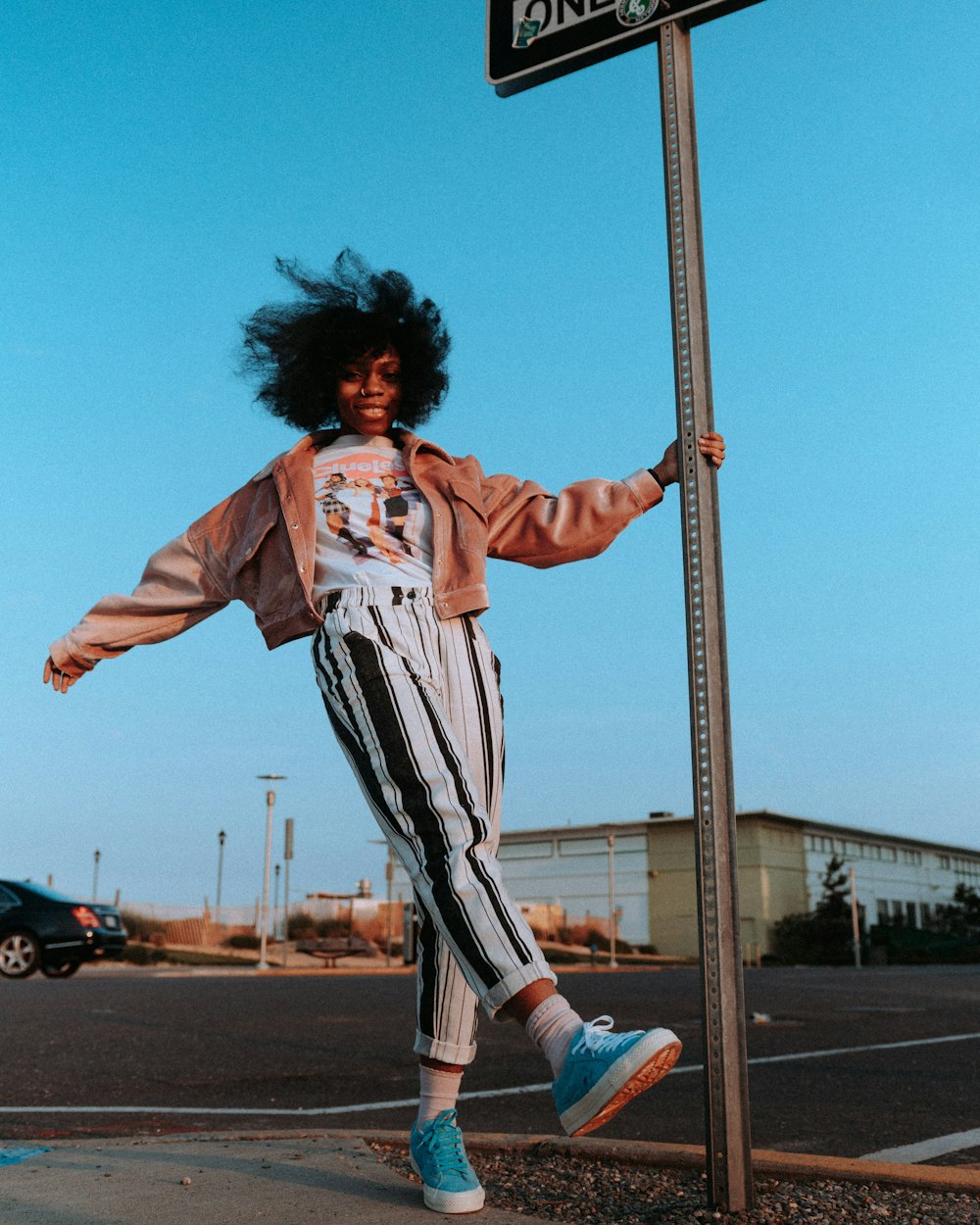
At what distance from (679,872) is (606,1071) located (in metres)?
50.2

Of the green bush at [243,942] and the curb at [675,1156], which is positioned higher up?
the green bush at [243,942]

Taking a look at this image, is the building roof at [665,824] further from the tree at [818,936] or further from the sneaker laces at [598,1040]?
the sneaker laces at [598,1040]

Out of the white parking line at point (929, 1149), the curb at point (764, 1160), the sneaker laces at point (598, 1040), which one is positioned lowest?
the white parking line at point (929, 1149)

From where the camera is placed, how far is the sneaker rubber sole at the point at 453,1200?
8.14 ft

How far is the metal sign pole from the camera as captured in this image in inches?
96.3

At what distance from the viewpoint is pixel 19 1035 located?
7328 millimetres

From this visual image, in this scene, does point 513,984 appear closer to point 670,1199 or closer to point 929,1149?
point 670,1199

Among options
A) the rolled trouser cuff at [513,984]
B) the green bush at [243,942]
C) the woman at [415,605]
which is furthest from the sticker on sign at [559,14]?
the green bush at [243,942]

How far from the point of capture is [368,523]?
2.96 metres

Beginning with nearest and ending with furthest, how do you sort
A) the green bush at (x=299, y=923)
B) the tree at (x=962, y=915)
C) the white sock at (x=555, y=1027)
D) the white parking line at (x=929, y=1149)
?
the white sock at (x=555, y=1027), the white parking line at (x=929, y=1149), the green bush at (x=299, y=923), the tree at (x=962, y=915)

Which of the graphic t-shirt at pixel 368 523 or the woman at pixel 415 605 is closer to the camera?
the woman at pixel 415 605

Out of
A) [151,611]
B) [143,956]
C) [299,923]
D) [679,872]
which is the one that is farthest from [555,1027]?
[679,872]

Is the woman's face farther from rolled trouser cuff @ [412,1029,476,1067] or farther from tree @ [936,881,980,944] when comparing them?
tree @ [936,881,980,944]

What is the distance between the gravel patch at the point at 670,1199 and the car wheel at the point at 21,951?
13381 millimetres
